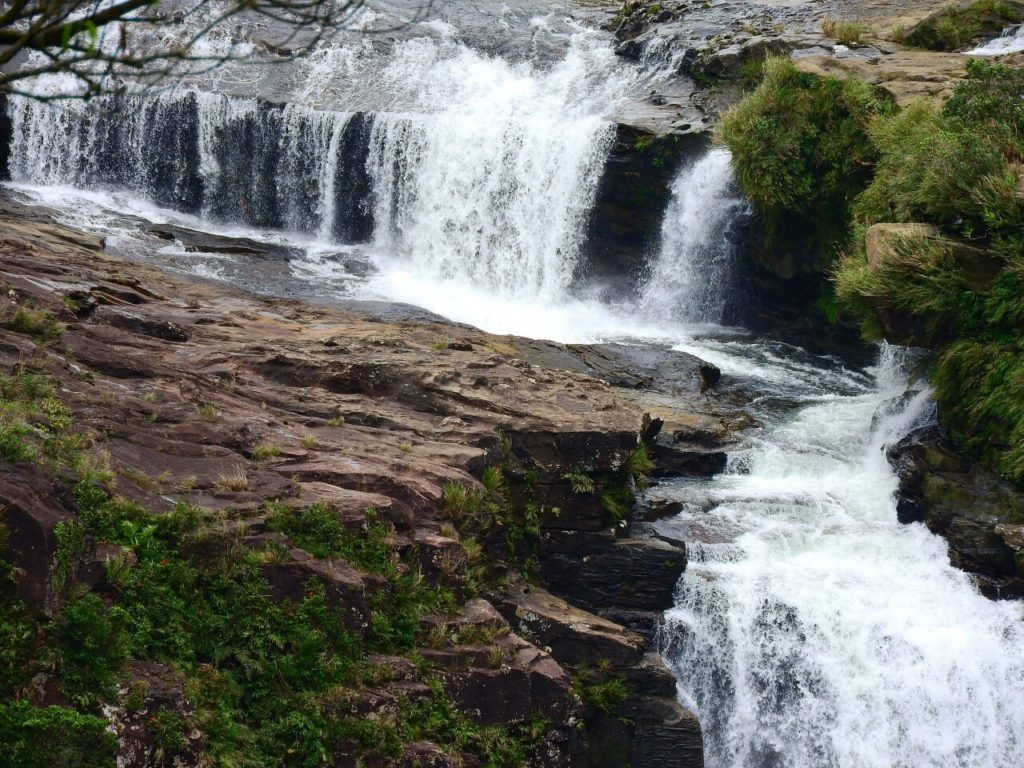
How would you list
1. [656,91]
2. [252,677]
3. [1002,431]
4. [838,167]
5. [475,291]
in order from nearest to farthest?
[252,677] < [1002,431] < [838,167] < [475,291] < [656,91]

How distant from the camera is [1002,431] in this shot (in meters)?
12.2

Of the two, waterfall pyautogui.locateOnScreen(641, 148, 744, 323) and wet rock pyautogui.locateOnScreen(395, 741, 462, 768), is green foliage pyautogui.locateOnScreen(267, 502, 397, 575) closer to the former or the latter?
wet rock pyautogui.locateOnScreen(395, 741, 462, 768)

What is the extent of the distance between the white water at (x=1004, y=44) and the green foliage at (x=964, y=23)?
0.26 metres

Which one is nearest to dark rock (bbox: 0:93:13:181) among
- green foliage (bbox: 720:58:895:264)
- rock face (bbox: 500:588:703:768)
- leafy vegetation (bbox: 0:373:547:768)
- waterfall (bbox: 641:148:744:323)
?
waterfall (bbox: 641:148:744:323)

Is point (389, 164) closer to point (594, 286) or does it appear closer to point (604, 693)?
point (594, 286)

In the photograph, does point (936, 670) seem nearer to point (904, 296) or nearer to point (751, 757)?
point (751, 757)

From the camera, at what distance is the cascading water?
1035 cm

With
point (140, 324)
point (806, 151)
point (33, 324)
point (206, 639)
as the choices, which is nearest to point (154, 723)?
point (206, 639)

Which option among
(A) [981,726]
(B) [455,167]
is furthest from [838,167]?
(A) [981,726]

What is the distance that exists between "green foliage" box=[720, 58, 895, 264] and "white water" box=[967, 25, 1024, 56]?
388 cm

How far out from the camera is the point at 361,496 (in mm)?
9234

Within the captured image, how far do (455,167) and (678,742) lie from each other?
15.9m

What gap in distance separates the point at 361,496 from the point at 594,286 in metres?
13.5

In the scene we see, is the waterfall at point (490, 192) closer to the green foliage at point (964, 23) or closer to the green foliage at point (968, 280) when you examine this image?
the green foliage at point (964, 23)
